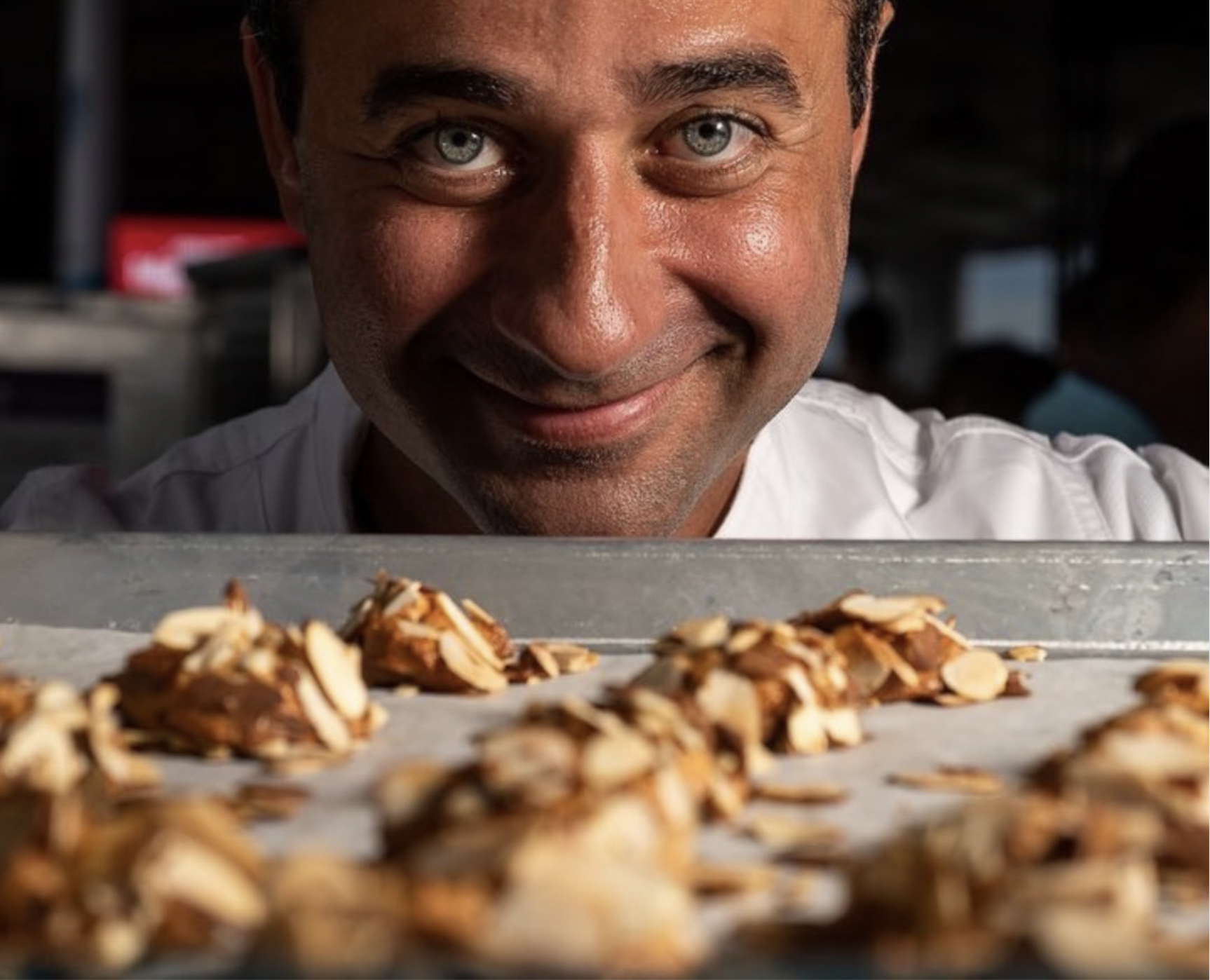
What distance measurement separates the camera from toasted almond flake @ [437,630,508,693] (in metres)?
0.67

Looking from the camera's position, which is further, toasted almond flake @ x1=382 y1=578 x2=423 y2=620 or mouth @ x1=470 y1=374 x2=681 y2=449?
mouth @ x1=470 y1=374 x2=681 y2=449

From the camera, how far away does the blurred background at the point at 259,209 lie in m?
2.70

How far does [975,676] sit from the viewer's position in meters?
0.68

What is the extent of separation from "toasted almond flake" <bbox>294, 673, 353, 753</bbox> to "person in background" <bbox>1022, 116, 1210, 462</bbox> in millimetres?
1717

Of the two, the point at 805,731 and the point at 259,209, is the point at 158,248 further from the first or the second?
the point at 805,731

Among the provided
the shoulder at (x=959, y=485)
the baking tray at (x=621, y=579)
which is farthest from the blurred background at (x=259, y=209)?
the baking tray at (x=621, y=579)

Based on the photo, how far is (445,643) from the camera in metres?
0.67

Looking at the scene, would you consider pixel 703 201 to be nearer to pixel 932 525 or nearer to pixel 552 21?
pixel 552 21

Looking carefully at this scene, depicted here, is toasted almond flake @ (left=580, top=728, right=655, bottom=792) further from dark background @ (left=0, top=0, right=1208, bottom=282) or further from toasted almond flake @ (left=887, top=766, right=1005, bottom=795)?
dark background @ (left=0, top=0, right=1208, bottom=282)

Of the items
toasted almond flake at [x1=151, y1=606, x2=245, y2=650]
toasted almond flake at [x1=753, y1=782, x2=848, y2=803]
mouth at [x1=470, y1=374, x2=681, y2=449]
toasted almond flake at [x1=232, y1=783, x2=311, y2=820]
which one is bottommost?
mouth at [x1=470, y1=374, x2=681, y2=449]

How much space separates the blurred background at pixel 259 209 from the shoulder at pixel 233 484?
→ 3.76 ft

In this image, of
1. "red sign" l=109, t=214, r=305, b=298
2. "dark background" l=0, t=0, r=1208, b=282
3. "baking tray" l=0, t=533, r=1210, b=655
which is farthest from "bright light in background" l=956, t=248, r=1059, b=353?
"baking tray" l=0, t=533, r=1210, b=655

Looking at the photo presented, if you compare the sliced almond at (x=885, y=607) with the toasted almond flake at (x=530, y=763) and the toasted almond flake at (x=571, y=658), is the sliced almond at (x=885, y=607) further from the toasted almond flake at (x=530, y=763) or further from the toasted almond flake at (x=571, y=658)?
the toasted almond flake at (x=530, y=763)

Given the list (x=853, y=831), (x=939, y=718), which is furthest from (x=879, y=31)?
(x=853, y=831)
